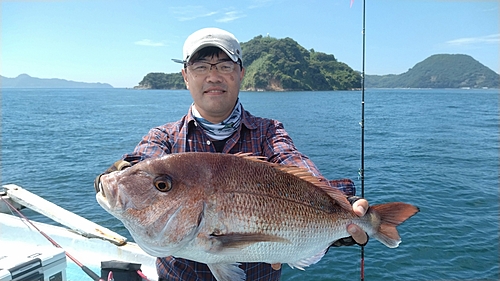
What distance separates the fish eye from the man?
1.83 ft

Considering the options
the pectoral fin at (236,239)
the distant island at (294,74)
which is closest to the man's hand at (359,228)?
the pectoral fin at (236,239)

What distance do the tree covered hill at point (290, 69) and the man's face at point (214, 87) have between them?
11518 cm

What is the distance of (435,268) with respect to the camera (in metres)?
7.88

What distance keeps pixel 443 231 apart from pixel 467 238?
1.91 feet

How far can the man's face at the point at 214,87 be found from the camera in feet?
7.72

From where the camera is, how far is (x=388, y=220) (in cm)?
Answer: 209

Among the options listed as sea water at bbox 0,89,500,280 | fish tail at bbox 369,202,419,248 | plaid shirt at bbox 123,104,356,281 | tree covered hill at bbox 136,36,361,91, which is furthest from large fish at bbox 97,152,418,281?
tree covered hill at bbox 136,36,361,91

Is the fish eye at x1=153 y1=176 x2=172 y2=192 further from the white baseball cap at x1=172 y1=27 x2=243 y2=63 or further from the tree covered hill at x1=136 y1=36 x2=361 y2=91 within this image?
the tree covered hill at x1=136 y1=36 x2=361 y2=91

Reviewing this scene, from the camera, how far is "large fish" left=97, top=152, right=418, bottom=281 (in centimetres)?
162

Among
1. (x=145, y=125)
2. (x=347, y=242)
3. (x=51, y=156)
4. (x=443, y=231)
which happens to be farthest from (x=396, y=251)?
(x=145, y=125)

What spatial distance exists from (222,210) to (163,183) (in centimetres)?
32

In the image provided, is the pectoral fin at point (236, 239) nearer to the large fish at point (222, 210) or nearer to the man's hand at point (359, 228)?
the large fish at point (222, 210)

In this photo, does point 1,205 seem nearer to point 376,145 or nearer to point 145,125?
point 376,145

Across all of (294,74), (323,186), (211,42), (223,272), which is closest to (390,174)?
(323,186)
